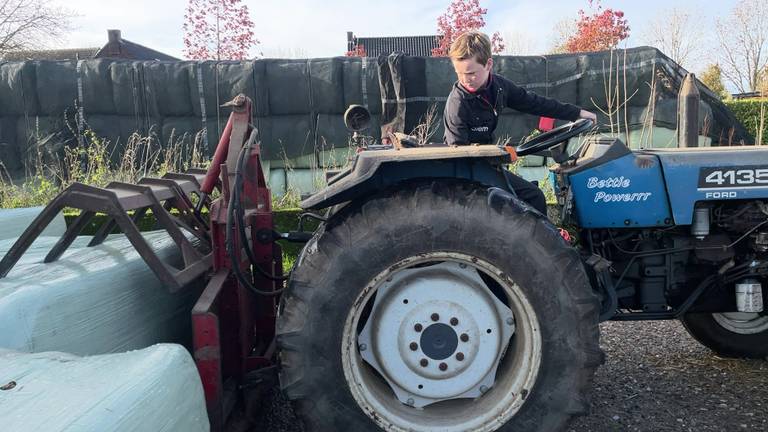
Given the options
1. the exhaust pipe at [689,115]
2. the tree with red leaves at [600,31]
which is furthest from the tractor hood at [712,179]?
the tree with red leaves at [600,31]

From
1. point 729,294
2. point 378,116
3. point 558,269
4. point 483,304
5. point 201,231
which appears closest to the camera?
point 558,269

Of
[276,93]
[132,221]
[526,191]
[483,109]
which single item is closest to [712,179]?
[526,191]

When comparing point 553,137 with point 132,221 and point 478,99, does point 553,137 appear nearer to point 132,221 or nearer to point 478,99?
point 478,99

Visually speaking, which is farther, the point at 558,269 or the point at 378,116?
the point at 378,116

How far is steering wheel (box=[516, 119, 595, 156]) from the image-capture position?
2.66 m

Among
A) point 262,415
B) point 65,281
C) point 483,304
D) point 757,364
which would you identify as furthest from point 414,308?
point 757,364

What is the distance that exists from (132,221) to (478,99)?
1761mm

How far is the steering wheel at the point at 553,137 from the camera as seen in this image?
2.66 metres

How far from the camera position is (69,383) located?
1603 mm

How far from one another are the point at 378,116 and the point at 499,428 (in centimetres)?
761

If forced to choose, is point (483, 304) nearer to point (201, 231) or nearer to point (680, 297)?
point (680, 297)

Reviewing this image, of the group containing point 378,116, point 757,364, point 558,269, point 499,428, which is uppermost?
point 378,116

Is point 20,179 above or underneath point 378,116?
underneath

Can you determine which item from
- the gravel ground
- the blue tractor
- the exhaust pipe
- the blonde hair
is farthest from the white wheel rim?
the exhaust pipe
